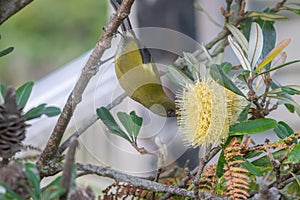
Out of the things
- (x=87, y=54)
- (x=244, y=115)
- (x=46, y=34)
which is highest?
(x=244, y=115)

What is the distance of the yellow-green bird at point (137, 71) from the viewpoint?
647mm

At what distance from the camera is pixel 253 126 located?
589 millimetres

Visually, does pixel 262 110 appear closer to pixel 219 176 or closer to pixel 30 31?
pixel 219 176

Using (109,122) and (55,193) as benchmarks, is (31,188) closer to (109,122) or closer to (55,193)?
(55,193)

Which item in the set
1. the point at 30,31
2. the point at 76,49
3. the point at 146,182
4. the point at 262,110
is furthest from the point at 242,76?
the point at 30,31

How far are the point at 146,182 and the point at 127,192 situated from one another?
0.12 m

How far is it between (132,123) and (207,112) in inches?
4.4

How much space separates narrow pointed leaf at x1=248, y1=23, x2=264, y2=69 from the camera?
64 cm

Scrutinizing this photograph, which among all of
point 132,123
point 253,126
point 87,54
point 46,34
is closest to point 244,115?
point 253,126

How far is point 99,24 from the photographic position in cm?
411

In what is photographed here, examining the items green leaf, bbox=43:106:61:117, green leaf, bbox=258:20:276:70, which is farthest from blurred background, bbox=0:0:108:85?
green leaf, bbox=43:106:61:117

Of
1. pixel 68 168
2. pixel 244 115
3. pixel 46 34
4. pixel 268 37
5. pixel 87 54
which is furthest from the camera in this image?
pixel 46 34

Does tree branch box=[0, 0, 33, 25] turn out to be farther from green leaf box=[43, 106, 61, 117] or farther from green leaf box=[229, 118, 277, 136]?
green leaf box=[229, 118, 277, 136]

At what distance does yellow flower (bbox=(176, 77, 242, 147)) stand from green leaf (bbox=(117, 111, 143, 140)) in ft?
0.20
